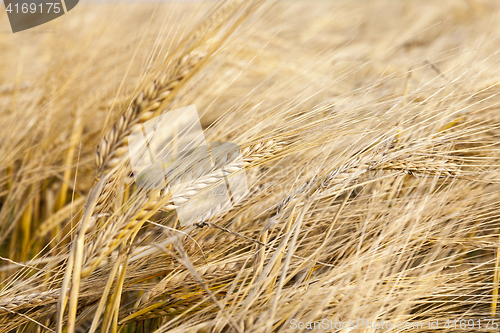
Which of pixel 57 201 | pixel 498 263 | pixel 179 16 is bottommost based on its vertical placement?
pixel 498 263

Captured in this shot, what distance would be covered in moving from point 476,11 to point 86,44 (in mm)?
1929

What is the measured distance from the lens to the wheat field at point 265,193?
438 millimetres

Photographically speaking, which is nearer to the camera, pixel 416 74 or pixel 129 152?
pixel 129 152

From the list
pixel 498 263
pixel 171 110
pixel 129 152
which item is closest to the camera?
pixel 129 152

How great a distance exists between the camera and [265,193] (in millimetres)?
666

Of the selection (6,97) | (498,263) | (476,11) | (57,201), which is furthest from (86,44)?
(476,11)

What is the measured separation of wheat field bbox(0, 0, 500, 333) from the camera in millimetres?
438

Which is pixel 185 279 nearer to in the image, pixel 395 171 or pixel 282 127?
pixel 282 127

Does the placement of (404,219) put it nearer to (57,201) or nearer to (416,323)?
(416,323)

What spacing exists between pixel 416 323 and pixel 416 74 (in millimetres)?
693

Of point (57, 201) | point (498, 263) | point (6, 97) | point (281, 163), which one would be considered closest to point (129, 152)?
point (281, 163)

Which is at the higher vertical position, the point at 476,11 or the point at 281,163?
the point at 476,11

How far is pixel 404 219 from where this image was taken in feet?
1.89

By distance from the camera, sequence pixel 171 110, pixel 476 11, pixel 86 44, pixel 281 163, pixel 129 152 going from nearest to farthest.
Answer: pixel 129 152
pixel 171 110
pixel 281 163
pixel 86 44
pixel 476 11
